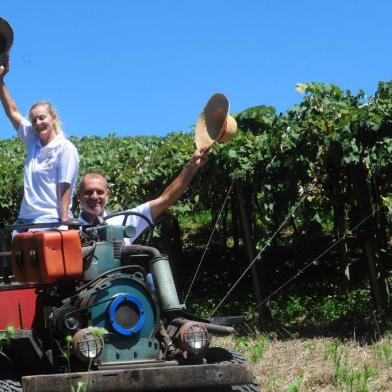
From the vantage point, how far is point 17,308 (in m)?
4.71

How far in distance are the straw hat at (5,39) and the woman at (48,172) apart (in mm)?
509

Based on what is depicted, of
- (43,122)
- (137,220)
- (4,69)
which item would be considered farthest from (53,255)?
(4,69)

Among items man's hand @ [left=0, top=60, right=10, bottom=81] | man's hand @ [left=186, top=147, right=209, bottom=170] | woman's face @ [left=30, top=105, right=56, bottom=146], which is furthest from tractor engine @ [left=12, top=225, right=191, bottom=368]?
man's hand @ [left=0, top=60, right=10, bottom=81]

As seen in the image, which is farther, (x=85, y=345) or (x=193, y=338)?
(x=193, y=338)

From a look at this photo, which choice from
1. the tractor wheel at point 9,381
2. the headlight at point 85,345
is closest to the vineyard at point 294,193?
the headlight at point 85,345

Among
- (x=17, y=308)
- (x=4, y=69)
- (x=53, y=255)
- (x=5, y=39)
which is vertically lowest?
(x=17, y=308)

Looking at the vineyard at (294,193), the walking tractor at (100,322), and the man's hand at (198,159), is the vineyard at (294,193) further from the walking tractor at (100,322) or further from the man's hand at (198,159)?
the walking tractor at (100,322)

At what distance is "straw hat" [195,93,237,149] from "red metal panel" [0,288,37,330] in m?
1.53

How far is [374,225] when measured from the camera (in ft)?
27.7

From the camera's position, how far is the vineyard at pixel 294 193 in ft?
26.5

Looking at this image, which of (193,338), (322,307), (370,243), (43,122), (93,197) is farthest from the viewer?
(322,307)

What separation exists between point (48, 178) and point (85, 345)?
1645 millimetres

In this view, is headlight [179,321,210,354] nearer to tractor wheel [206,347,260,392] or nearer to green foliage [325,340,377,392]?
tractor wheel [206,347,260,392]

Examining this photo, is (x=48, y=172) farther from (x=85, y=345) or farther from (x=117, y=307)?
(x=85, y=345)
